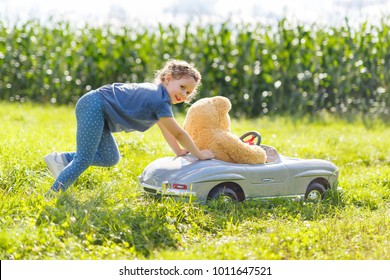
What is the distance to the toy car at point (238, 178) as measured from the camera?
5.53 meters

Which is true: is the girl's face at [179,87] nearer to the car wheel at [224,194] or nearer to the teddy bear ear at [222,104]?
the teddy bear ear at [222,104]

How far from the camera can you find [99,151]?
19.1 feet

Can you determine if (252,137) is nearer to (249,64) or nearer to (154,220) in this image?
(154,220)

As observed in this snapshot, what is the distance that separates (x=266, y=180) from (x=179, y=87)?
1.18 m

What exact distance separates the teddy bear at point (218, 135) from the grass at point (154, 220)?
0.43 metres

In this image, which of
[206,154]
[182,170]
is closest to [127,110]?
[182,170]

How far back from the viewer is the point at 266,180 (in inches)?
231

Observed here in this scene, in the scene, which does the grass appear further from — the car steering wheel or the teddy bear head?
the teddy bear head

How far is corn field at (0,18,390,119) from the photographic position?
43.1 feet

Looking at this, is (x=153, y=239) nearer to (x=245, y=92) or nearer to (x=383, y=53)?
(x=245, y=92)

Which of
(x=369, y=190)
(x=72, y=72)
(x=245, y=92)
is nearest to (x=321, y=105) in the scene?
(x=245, y=92)

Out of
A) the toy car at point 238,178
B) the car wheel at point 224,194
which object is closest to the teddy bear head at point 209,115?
the toy car at point 238,178
